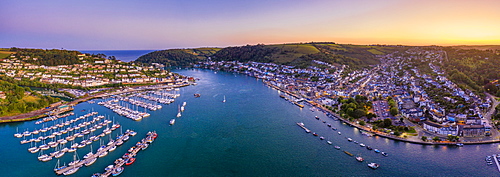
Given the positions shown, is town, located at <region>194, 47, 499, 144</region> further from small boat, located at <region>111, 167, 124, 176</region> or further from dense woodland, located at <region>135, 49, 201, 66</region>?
dense woodland, located at <region>135, 49, 201, 66</region>

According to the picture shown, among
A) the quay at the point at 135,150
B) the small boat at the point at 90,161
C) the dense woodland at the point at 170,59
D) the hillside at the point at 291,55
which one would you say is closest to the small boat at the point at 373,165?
the quay at the point at 135,150

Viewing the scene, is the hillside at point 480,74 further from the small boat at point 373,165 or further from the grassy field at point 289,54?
the grassy field at point 289,54

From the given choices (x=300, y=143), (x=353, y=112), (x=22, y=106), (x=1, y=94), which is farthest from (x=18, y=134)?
(x=353, y=112)

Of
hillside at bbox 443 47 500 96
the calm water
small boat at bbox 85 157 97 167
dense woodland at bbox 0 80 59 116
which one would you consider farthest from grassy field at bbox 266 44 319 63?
small boat at bbox 85 157 97 167

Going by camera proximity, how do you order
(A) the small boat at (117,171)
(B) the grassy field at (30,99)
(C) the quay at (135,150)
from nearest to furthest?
(A) the small boat at (117,171)
(C) the quay at (135,150)
(B) the grassy field at (30,99)

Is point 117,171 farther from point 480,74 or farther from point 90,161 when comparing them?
point 480,74

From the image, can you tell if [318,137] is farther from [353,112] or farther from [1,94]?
[1,94]

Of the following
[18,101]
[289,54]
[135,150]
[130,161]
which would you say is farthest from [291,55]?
[130,161]
